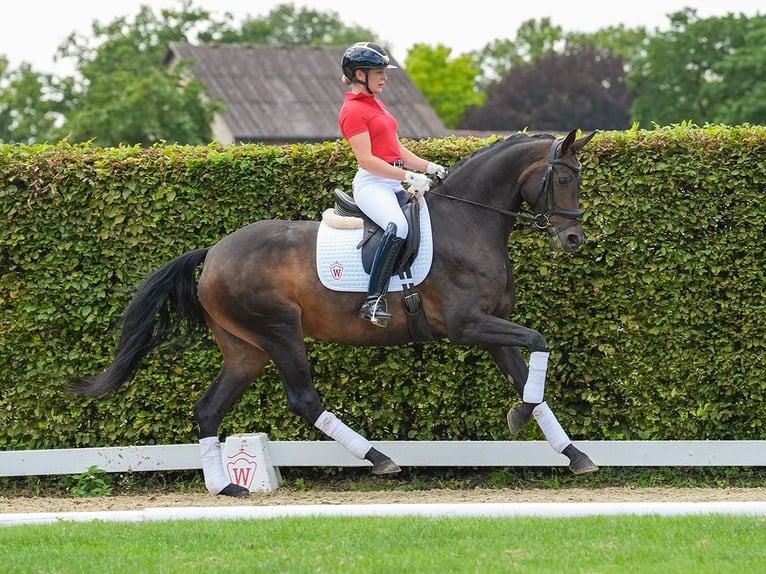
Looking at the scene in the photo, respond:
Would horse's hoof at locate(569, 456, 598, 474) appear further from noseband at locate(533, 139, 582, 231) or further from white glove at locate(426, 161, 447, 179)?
white glove at locate(426, 161, 447, 179)

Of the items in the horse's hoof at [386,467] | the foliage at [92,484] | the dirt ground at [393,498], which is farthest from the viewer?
the foliage at [92,484]

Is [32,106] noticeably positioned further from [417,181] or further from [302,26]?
[302,26]

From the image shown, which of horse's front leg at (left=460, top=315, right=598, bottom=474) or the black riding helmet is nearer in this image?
horse's front leg at (left=460, top=315, right=598, bottom=474)

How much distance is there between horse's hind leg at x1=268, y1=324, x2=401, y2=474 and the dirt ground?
1.62ft

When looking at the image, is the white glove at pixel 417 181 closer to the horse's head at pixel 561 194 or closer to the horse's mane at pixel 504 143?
the horse's mane at pixel 504 143

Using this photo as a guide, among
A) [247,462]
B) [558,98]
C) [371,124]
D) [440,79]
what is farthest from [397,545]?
[440,79]

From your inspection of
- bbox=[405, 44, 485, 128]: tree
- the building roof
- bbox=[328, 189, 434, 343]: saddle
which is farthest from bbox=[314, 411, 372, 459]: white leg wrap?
bbox=[405, 44, 485, 128]: tree

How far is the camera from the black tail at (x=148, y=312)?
27.8ft

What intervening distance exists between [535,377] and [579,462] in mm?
674

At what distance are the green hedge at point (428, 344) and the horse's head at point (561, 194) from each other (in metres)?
1.06

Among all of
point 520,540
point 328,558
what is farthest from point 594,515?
point 328,558

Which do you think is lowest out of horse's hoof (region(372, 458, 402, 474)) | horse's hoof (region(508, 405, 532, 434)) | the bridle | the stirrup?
horse's hoof (region(372, 458, 402, 474))

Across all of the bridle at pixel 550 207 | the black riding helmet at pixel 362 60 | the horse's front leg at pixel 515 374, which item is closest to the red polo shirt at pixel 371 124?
the black riding helmet at pixel 362 60

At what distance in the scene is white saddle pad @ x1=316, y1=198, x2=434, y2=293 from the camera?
7.94 meters
